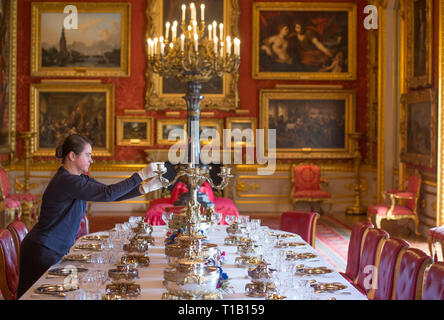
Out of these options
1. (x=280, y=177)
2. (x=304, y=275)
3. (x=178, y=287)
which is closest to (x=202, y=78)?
(x=280, y=177)

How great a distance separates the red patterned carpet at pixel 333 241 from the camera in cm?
827

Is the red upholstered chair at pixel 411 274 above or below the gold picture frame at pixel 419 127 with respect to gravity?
below

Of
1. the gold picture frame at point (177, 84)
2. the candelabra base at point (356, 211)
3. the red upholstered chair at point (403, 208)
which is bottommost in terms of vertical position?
the candelabra base at point (356, 211)

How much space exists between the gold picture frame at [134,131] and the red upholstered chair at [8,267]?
7.85m

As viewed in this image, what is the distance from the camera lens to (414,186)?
10.2 meters

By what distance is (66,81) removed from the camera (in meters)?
12.6

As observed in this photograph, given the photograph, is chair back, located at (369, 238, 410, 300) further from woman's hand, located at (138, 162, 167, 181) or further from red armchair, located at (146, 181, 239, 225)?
red armchair, located at (146, 181, 239, 225)

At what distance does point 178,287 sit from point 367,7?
10654 mm

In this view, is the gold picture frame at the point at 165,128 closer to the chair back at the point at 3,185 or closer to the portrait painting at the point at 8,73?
the portrait painting at the point at 8,73

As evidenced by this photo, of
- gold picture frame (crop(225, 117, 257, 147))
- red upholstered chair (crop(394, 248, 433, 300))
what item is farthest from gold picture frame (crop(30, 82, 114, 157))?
red upholstered chair (crop(394, 248, 433, 300))

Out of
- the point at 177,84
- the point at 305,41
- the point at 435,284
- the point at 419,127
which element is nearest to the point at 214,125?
the point at 177,84

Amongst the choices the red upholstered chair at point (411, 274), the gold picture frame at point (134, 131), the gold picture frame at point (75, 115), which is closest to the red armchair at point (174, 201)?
the gold picture frame at point (134, 131)

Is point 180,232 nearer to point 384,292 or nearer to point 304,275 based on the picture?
point 304,275
